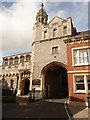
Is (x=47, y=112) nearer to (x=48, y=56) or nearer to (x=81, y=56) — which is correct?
(x=81, y=56)

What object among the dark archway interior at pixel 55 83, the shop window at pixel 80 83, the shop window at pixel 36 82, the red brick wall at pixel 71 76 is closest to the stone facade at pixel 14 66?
the dark archway interior at pixel 55 83

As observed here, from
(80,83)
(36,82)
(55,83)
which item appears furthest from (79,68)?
(55,83)

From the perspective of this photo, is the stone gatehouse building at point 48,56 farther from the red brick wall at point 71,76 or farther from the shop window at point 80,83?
the shop window at point 80,83

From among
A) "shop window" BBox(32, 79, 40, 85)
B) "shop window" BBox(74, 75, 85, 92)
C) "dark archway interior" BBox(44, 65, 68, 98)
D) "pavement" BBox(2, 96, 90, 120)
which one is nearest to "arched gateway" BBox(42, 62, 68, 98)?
"dark archway interior" BBox(44, 65, 68, 98)

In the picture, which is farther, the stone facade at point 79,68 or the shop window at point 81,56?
the shop window at point 81,56

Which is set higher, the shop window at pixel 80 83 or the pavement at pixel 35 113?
the shop window at pixel 80 83

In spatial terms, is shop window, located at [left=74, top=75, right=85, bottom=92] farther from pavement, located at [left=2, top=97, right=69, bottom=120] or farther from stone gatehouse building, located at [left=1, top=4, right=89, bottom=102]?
pavement, located at [left=2, top=97, right=69, bottom=120]

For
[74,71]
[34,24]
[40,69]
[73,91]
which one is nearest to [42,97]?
[40,69]

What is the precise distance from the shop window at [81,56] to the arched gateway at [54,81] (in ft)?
12.6

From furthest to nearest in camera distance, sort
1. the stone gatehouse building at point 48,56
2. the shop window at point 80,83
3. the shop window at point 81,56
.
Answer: the stone gatehouse building at point 48,56 < the shop window at point 81,56 < the shop window at point 80,83

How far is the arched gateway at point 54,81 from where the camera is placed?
2015cm

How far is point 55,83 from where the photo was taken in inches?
995

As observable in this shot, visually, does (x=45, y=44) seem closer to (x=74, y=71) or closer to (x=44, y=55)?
(x=44, y=55)

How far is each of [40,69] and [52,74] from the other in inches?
189
